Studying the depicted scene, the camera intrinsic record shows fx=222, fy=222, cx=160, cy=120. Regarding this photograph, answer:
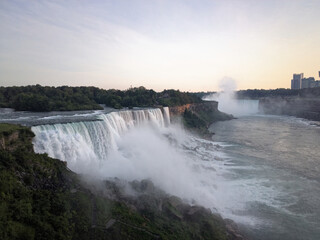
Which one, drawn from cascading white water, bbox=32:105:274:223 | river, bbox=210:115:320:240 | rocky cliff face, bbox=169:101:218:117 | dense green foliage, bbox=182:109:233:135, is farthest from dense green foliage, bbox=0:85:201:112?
river, bbox=210:115:320:240

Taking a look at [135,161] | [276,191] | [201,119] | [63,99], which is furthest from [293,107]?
[135,161]

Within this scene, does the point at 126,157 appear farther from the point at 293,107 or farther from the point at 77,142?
the point at 293,107

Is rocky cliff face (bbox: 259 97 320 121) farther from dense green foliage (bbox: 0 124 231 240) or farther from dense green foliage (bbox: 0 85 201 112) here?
dense green foliage (bbox: 0 124 231 240)

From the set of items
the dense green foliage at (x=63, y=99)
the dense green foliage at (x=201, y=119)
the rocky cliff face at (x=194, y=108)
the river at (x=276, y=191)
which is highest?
the dense green foliage at (x=63, y=99)

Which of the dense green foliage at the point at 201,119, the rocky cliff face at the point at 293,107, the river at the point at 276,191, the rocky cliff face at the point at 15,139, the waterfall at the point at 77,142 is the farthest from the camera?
the rocky cliff face at the point at 293,107

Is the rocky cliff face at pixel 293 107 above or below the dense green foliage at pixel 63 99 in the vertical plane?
below

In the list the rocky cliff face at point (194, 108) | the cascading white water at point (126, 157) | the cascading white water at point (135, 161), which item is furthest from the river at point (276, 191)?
the rocky cliff face at point (194, 108)

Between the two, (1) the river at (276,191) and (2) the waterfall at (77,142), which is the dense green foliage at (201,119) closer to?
(1) the river at (276,191)
